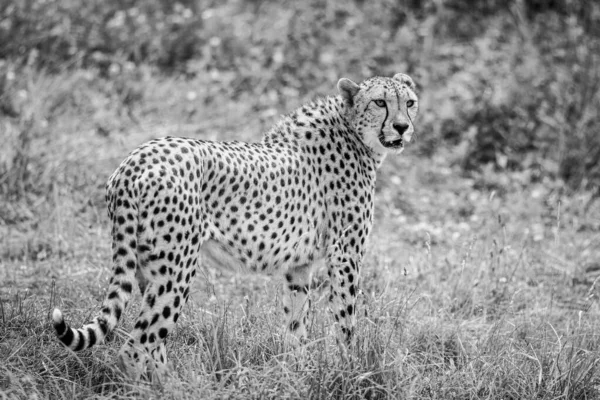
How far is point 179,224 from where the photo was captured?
366 centimetres

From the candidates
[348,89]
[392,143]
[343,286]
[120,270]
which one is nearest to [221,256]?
[120,270]

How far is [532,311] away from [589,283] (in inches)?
48.4

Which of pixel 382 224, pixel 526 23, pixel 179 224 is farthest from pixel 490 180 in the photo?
pixel 179 224

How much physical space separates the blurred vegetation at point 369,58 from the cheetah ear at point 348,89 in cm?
356

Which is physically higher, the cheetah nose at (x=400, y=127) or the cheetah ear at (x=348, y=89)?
the cheetah ear at (x=348, y=89)

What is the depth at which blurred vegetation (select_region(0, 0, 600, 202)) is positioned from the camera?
8.47m

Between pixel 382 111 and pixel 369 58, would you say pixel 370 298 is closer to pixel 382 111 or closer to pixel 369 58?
pixel 382 111

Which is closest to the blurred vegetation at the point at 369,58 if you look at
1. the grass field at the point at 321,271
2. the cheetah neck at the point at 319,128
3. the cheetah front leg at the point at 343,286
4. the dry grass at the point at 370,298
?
the grass field at the point at 321,271

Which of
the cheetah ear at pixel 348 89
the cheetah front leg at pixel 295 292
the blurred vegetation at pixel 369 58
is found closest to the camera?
the cheetah front leg at pixel 295 292

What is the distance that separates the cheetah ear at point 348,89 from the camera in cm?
474

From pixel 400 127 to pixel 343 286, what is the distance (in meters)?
0.90

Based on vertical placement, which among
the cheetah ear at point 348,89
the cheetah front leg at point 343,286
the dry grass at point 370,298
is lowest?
the dry grass at point 370,298

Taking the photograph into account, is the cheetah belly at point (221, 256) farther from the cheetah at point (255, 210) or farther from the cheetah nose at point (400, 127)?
the cheetah nose at point (400, 127)

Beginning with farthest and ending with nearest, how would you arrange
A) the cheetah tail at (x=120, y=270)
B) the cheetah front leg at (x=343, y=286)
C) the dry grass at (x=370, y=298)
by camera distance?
the cheetah front leg at (x=343, y=286) < the dry grass at (x=370, y=298) < the cheetah tail at (x=120, y=270)
